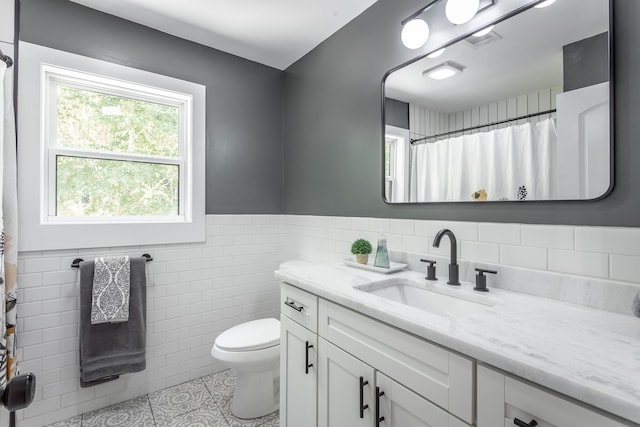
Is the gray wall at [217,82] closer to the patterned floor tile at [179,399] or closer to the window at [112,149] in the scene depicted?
the window at [112,149]

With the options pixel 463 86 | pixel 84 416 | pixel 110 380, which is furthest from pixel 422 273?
pixel 84 416

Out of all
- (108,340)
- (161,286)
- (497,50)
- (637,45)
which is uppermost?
(497,50)

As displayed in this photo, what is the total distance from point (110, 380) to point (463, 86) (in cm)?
269

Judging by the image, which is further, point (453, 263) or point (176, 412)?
point (176, 412)

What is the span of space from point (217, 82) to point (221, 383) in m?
2.31

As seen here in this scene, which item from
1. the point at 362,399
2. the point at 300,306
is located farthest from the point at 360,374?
the point at 300,306

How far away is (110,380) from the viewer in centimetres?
196

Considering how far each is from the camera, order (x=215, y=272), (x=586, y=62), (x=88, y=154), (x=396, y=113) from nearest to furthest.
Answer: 1. (x=586, y=62)
2. (x=396, y=113)
3. (x=88, y=154)
4. (x=215, y=272)

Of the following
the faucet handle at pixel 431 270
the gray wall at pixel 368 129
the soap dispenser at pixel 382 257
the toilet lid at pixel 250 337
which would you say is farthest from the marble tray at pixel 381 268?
the toilet lid at pixel 250 337

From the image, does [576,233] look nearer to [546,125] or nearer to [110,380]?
[546,125]

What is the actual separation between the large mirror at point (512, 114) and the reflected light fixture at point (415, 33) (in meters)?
0.09

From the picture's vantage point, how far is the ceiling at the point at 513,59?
1.09m

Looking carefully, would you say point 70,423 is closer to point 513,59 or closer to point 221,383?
point 221,383

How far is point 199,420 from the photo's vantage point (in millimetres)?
1851
